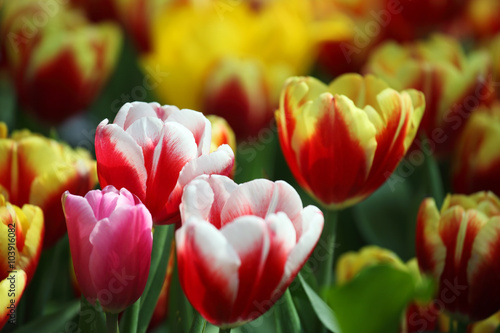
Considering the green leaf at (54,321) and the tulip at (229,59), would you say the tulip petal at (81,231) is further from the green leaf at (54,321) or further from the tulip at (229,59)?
the tulip at (229,59)

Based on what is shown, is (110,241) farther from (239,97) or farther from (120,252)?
(239,97)

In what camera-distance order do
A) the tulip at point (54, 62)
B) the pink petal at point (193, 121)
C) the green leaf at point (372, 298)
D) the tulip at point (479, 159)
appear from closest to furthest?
the green leaf at point (372, 298) → the pink petal at point (193, 121) → the tulip at point (479, 159) → the tulip at point (54, 62)

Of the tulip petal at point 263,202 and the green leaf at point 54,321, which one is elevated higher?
the tulip petal at point 263,202

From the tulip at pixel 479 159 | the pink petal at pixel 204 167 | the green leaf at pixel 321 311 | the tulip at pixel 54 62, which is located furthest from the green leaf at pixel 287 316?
the tulip at pixel 54 62

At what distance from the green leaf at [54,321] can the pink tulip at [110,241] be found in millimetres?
133

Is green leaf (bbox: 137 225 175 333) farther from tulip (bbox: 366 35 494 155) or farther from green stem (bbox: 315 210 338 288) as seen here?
tulip (bbox: 366 35 494 155)

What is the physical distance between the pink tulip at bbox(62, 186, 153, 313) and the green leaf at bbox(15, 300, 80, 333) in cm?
13

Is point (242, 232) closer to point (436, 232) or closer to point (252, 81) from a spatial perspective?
point (436, 232)

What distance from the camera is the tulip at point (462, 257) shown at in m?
0.45

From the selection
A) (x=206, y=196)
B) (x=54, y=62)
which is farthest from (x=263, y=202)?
(x=54, y=62)

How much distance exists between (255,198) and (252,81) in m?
0.43

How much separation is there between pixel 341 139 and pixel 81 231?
18 cm

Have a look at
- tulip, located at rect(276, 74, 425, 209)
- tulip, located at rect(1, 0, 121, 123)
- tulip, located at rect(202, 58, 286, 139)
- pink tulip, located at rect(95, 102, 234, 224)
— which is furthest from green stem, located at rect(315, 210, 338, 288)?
tulip, located at rect(1, 0, 121, 123)

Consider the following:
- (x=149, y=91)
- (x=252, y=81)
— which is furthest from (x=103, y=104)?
(x=252, y=81)
